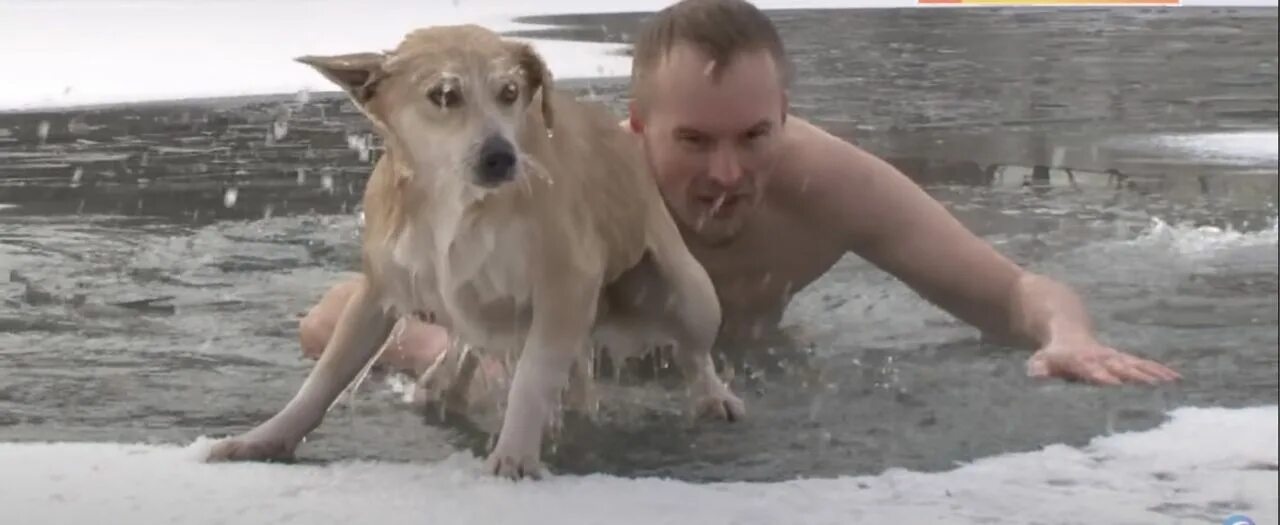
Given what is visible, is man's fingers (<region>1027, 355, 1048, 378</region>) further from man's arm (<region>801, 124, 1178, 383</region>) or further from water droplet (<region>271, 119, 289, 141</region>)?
water droplet (<region>271, 119, 289, 141</region>)

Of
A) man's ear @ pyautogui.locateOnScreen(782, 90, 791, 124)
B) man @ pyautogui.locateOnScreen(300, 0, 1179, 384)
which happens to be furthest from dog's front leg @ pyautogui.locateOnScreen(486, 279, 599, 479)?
man's ear @ pyautogui.locateOnScreen(782, 90, 791, 124)

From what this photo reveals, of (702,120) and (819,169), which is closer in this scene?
(702,120)

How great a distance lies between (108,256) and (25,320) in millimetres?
82

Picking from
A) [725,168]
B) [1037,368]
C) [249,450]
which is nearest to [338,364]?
[249,450]

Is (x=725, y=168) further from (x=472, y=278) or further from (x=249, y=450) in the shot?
(x=249, y=450)

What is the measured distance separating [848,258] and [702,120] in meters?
0.29

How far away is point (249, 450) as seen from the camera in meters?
0.82

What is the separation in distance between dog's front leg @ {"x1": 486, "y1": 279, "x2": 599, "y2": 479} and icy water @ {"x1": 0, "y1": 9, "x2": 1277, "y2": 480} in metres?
0.02

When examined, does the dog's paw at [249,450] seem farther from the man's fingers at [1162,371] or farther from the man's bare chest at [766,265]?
the man's fingers at [1162,371]

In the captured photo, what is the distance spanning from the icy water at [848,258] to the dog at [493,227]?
0.03 m

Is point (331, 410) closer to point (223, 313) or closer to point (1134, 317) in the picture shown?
point (223, 313)

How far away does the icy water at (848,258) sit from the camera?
0.86m

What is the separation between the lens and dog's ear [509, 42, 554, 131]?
784 millimetres

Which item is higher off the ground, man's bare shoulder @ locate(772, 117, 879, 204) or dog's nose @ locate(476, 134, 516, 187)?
dog's nose @ locate(476, 134, 516, 187)
